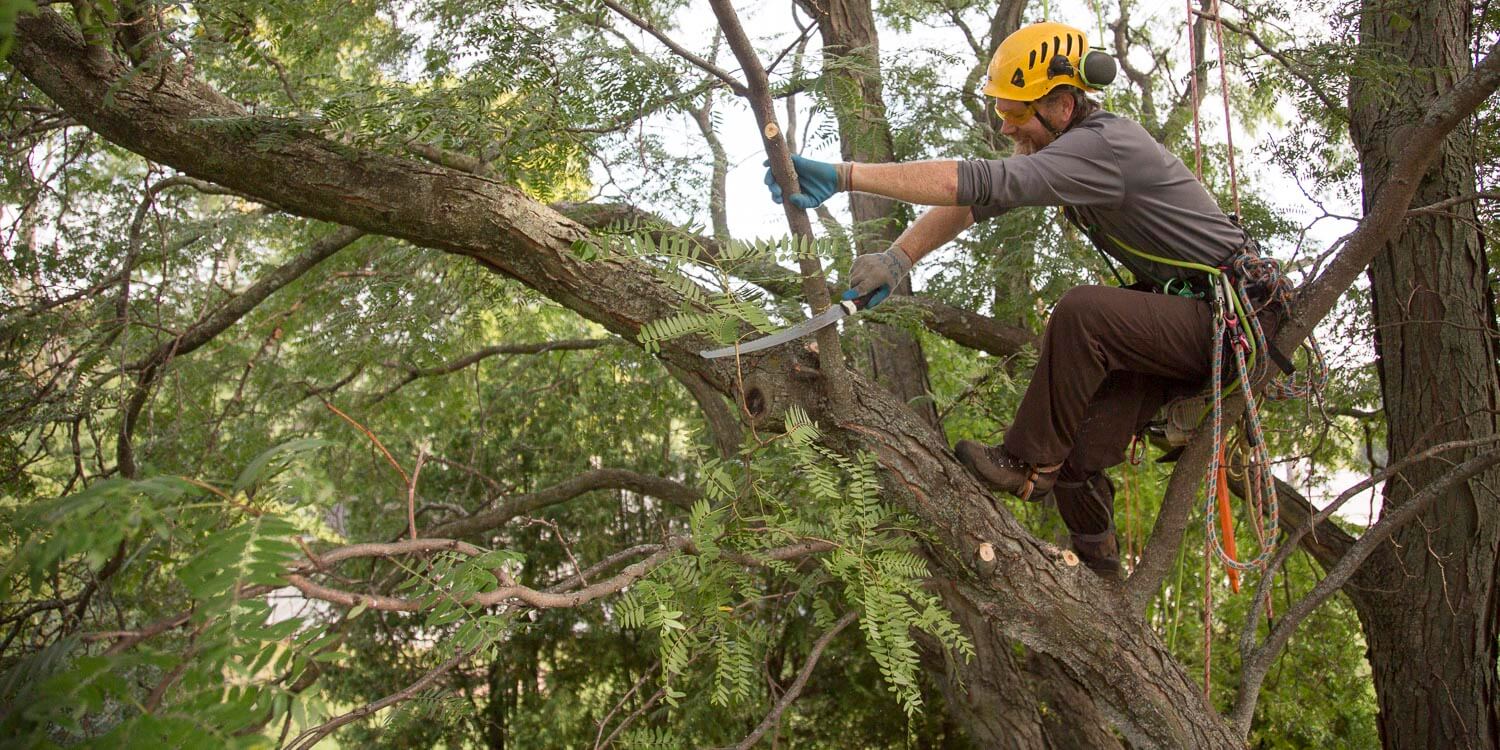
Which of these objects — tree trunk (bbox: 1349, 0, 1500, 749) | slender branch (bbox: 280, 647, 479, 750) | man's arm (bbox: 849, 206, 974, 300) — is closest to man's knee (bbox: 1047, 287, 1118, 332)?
man's arm (bbox: 849, 206, 974, 300)

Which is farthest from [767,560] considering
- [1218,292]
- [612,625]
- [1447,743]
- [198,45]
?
[612,625]

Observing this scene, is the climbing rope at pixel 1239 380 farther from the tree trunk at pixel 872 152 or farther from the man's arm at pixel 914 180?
the tree trunk at pixel 872 152

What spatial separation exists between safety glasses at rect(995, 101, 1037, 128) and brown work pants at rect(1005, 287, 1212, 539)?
1.97 feet

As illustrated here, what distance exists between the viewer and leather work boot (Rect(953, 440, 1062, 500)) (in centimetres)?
314

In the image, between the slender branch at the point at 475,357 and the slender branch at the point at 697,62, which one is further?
the slender branch at the point at 475,357

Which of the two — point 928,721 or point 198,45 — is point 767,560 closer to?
point 198,45

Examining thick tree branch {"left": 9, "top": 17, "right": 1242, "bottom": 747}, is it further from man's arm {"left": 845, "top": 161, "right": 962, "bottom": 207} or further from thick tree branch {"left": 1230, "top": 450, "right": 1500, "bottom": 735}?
man's arm {"left": 845, "top": 161, "right": 962, "bottom": 207}

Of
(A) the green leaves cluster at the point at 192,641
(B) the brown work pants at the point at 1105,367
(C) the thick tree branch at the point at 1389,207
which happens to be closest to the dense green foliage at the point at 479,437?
(A) the green leaves cluster at the point at 192,641

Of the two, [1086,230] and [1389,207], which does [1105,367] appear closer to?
[1086,230]

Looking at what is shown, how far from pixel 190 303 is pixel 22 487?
6.79 feet

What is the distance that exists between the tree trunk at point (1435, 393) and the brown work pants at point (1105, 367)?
177 centimetres

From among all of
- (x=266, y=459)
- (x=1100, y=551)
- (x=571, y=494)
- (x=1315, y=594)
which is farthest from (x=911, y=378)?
(x=266, y=459)

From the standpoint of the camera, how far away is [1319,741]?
6.74m

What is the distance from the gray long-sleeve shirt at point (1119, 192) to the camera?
8.96 feet
